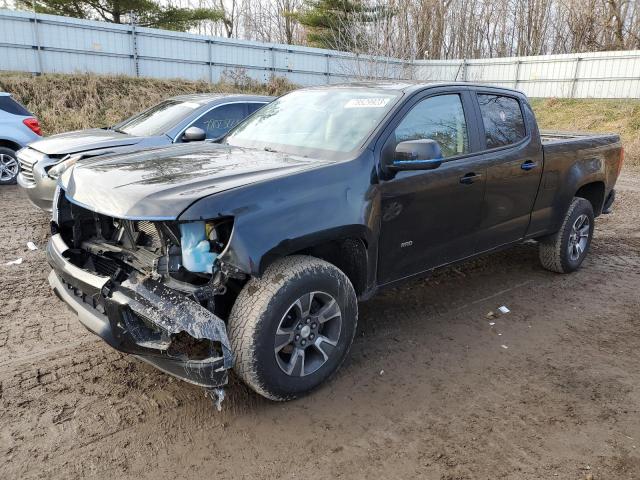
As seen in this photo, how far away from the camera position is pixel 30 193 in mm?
6480

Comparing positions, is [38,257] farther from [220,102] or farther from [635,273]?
[635,273]

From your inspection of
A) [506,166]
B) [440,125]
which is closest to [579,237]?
[506,166]

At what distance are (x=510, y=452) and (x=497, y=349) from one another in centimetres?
122

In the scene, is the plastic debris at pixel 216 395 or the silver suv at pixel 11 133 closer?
the plastic debris at pixel 216 395

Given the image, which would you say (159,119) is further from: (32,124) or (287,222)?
(287,222)

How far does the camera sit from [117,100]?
1590cm

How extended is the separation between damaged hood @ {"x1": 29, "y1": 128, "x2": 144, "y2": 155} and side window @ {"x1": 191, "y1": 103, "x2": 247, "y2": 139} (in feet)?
2.95

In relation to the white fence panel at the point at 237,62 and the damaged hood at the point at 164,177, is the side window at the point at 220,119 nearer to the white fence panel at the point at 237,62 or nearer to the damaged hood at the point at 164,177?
the damaged hood at the point at 164,177

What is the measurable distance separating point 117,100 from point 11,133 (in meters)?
7.16

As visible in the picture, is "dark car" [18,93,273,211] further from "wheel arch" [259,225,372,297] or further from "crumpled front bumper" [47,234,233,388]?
"crumpled front bumper" [47,234,233,388]

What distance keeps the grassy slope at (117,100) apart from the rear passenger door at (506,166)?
12.4m

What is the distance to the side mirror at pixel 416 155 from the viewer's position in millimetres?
3271

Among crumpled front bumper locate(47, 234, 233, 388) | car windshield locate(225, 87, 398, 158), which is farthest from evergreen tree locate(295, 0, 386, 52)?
crumpled front bumper locate(47, 234, 233, 388)

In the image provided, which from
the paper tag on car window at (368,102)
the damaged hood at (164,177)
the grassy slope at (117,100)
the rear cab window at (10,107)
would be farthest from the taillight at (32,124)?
the paper tag on car window at (368,102)
